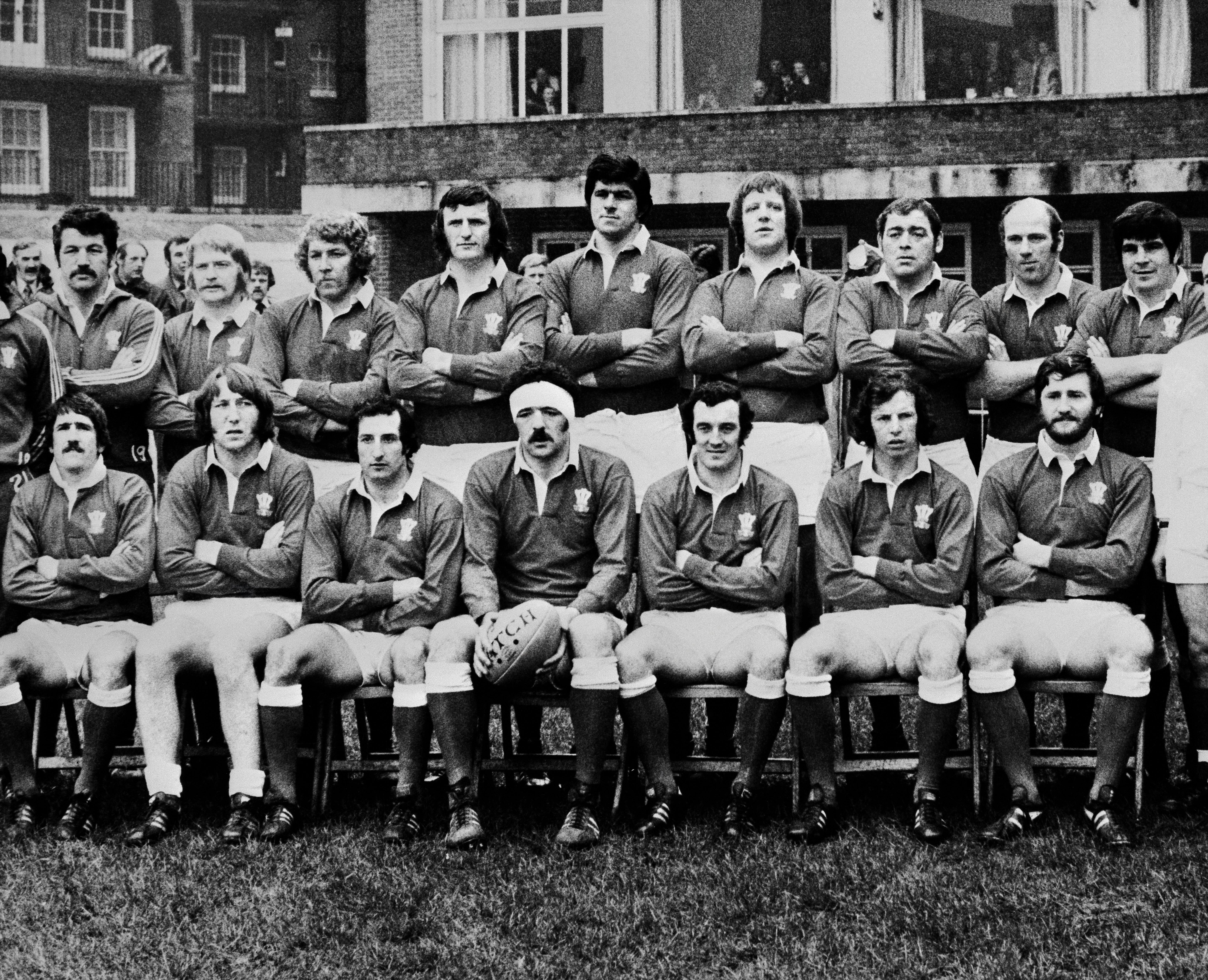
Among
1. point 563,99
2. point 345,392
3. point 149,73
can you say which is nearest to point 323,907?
point 345,392

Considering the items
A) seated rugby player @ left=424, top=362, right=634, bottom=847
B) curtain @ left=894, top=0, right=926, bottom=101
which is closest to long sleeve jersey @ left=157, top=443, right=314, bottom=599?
seated rugby player @ left=424, top=362, right=634, bottom=847

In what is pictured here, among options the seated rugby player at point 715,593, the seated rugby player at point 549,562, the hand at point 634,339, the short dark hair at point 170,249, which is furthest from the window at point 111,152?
the seated rugby player at point 715,593

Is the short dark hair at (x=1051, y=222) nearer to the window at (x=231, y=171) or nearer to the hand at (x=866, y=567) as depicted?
the hand at (x=866, y=567)

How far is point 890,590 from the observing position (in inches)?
256

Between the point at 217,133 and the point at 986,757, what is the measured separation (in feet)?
118

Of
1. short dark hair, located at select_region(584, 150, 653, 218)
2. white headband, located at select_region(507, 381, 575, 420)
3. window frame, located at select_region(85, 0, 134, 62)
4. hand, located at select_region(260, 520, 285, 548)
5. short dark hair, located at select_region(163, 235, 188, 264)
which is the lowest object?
hand, located at select_region(260, 520, 285, 548)

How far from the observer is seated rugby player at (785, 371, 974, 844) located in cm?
616

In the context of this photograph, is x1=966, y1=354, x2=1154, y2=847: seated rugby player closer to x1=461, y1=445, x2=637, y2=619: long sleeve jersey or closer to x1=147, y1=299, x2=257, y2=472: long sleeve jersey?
x1=461, y1=445, x2=637, y2=619: long sleeve jersey

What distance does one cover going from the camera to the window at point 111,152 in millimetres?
34812

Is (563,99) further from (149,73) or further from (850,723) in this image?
(149,73)

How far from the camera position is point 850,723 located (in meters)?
7.86

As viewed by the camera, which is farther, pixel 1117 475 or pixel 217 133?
pixel 217 133

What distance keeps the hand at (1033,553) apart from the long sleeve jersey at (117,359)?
3997 mm

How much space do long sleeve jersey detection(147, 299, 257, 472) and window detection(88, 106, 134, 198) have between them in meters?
28.6
